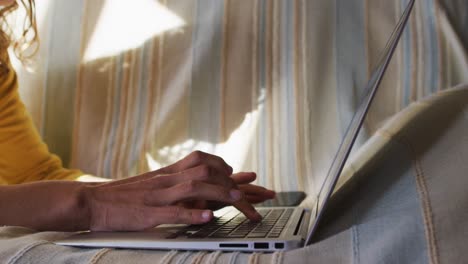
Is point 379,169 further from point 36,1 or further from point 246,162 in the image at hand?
point 36,1

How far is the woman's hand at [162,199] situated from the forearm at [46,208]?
0.02m

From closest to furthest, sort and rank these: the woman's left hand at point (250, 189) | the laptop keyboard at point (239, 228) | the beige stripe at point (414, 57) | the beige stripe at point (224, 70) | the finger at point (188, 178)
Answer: the laptop keyboard at point (239, 228)
the finger at point (188, 178)
the woman's left hand at point (250, 189)
the beige stripe at point (414, 57)
the beige stripe at point (224, 70)

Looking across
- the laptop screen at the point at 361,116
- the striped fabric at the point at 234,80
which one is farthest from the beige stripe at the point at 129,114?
the laptop screen at the point at 361,116

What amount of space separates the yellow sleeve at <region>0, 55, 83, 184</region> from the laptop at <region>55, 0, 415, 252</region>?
0.68m

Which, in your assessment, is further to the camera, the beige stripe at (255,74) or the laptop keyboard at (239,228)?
the beige stripe at (255,74)

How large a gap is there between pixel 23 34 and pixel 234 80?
639 millimetres

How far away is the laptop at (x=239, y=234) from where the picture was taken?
0.51 metres

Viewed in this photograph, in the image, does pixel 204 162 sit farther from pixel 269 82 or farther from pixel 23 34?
pixel 23 34

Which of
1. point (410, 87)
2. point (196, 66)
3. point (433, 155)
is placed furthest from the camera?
point (196, 66)

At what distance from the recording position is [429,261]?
1.45 ft

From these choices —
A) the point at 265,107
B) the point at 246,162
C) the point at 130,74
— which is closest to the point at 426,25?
the point at 265,107

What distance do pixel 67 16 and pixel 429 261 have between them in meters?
1.34

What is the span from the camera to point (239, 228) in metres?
0.63

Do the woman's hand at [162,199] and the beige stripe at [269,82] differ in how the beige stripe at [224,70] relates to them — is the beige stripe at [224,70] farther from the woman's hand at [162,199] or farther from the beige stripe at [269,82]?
the woman's hand at [162,199]
